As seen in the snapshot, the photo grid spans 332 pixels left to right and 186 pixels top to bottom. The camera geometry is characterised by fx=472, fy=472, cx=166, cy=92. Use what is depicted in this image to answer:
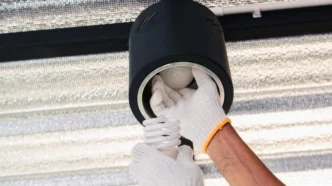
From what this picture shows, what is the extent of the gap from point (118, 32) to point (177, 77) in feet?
0.66

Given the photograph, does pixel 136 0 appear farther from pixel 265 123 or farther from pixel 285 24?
pixel 265 123

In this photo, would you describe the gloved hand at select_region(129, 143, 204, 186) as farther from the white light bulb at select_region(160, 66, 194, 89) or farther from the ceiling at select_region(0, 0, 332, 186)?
the ceiling at select_region(0, 0, 332, 186)

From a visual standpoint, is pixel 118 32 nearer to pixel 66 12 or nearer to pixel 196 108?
pixel 66 12

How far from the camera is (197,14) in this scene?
0.90 meters

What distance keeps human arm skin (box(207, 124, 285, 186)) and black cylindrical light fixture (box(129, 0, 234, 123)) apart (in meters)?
0.10

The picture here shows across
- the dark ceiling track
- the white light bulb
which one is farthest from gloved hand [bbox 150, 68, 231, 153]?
the dark ceiling track

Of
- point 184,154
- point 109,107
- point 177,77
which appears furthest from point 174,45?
point 109,107

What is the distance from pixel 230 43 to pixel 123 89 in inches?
12.0

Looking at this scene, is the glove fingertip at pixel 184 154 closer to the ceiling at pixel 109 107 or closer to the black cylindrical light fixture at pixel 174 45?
the black cylindrical light fixture at pixel 174 45

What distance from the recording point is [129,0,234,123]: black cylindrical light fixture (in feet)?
2.78

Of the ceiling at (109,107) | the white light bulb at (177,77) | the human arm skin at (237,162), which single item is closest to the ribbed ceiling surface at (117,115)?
the ceiling at (109,107)

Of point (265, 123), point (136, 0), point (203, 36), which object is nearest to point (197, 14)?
point (203, 36)

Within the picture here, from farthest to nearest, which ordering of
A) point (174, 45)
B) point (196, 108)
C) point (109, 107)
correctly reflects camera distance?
point (109, 107) → point (196, 108) → point (174, 45)

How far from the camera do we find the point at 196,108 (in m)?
0.95
